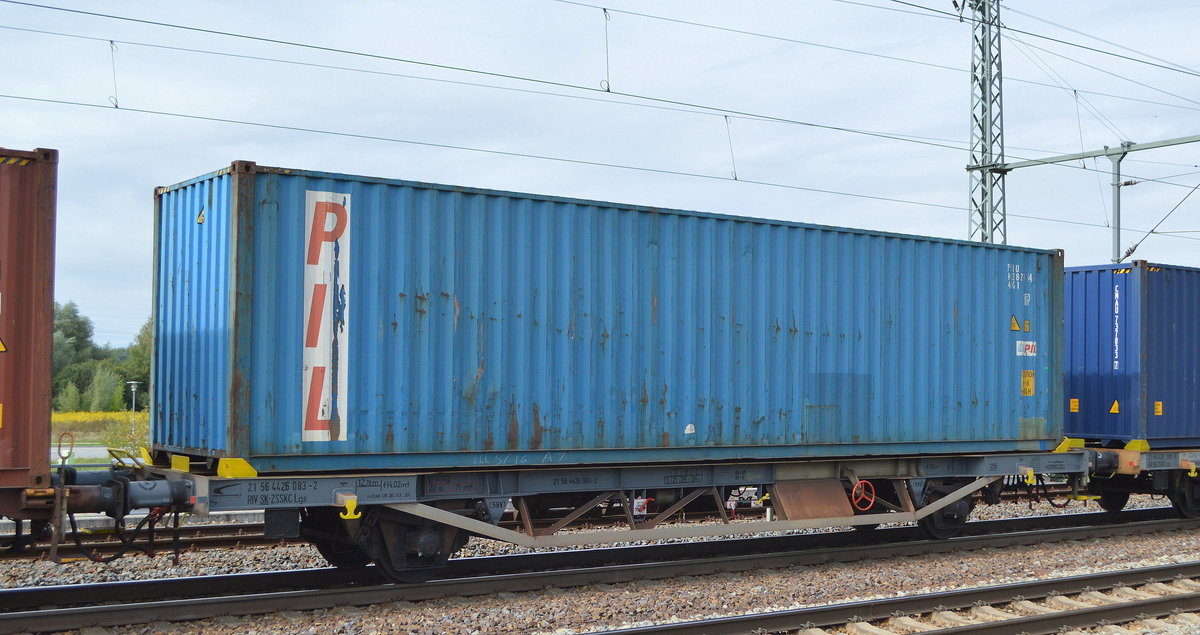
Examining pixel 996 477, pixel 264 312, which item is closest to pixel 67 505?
pixel 264 312

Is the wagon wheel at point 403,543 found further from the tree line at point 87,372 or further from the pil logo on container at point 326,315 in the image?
the tree line at point 87,372

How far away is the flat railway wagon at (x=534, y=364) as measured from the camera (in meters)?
8.08

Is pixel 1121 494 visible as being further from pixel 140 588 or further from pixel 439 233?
pixel 140 588

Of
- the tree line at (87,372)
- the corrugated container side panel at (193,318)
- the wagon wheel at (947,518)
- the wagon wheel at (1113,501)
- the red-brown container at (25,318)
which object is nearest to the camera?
the red-brown container at (25,318)

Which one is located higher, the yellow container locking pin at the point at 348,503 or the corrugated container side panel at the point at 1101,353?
the corrugated container side panel at the point at 1101,353

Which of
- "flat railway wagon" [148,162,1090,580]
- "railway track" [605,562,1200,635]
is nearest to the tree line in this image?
"flat railway wagon" [148,162,1090,580]

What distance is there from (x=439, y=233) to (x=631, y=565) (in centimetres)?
391

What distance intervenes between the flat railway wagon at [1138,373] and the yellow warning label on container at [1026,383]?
1.47 metres

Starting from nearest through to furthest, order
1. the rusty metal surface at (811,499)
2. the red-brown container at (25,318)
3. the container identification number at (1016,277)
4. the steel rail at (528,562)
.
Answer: the red-brown container at (25,318)
the steel rail at (528,562)
the rusty metal surface at (811,499)
the container identification number at (1016,277)

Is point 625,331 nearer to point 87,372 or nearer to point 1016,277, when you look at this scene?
point 1016,277

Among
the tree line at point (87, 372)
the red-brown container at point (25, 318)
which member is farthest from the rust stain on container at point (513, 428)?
the tree line at point (87, 372)

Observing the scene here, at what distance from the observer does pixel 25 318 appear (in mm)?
7027

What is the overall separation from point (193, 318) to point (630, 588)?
466 cm

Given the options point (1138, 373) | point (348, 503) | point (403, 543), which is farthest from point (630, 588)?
point (1138, 373)
